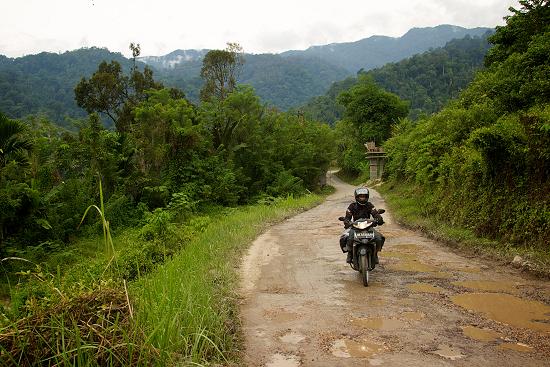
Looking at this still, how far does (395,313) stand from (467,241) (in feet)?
17.2

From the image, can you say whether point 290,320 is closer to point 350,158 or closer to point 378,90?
point 378,90

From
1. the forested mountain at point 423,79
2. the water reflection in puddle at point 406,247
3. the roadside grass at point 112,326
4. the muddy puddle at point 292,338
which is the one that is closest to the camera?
the roadside grass at point 112,326

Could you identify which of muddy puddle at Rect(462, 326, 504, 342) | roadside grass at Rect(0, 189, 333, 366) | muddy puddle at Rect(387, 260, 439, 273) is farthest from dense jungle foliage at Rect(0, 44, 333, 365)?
muddy puddle at Rect(387, 260, 439, 273)

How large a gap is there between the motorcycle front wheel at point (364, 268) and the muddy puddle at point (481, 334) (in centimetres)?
215

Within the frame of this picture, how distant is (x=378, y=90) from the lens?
49.2 meters

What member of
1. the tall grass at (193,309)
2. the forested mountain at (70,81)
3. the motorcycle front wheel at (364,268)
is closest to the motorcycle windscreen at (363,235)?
the motorcycle front wheel at (364,268)

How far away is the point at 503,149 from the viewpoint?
966 centimetres

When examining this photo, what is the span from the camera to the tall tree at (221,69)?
4066 centimetres

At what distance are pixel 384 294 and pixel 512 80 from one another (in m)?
8.98

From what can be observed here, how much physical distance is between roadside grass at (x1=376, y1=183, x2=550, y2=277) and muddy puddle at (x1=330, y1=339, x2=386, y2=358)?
415 cm

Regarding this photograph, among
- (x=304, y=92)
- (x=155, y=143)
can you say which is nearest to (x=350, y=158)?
(x=155, y=143)

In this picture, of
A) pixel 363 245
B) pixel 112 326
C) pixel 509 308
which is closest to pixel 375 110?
pixel 363 245

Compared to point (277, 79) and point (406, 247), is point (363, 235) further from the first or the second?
point (277, 79)

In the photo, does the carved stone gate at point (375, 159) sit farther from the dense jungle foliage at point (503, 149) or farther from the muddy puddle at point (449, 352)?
the muddy puddle at point (449, 352)
